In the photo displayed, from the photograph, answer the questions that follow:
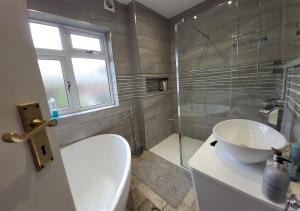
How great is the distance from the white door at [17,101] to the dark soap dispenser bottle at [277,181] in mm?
835

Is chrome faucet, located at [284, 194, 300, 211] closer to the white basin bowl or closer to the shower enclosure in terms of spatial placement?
the white basin bowl

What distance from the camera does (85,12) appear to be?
5.32ft

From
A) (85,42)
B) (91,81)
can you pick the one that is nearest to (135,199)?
(91,81)

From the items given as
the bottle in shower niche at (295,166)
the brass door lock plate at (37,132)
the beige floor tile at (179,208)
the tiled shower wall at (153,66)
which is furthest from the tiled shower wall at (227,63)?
the brass door lock plate at (37,132)

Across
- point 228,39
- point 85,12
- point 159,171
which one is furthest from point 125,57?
point 159,171

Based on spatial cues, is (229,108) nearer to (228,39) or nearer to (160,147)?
(228,39)

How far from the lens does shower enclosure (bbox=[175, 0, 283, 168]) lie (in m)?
1.67

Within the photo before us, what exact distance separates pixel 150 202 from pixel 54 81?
5.73 ft

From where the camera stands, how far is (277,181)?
0.52m

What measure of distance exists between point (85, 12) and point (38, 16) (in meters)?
0.49

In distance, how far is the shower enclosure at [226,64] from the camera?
1669 millimetres

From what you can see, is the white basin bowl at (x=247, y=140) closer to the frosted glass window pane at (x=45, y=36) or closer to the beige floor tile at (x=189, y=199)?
the beige floor tile at (x=189, y=199)

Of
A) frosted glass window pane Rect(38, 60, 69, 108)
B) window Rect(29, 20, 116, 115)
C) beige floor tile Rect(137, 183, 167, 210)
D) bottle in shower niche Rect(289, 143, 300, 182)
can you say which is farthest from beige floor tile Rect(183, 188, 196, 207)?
frosted glass window pane Rect(38, 60, 69, 108)

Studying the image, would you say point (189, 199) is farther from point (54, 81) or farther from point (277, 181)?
point (54, 81)
